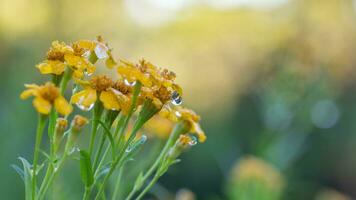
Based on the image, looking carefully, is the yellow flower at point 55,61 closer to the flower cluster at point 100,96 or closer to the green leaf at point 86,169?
the flower cluster at point 100,96

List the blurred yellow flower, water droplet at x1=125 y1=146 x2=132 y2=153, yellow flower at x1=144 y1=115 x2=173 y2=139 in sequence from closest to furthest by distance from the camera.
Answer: water droplet at x1=125 y1=146 x2=132 y2=153 < yellow flower at x1=144 y1=115 x2=173 y2=139 < the blurred yellow flower

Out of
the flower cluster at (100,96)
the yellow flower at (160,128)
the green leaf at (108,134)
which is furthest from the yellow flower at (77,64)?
the yellow flower at (160,128)

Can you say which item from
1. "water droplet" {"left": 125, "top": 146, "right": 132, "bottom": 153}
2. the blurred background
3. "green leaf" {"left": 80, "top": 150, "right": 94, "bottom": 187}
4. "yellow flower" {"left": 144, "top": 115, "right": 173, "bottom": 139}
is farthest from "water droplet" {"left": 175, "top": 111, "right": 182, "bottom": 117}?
the blurred background

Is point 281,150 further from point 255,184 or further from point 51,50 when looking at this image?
point 51,50

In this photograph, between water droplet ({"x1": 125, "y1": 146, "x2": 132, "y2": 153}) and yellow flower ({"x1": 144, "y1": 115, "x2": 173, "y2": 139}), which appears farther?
yellow flower ({"x1": 144, "y1": 115, "x2": 173, "y2": 139})

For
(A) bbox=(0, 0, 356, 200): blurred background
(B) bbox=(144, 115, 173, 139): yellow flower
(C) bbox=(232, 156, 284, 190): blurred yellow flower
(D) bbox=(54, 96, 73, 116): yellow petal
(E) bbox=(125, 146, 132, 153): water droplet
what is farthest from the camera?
(A) bbox=(0, 0, 356, 200): blurred background

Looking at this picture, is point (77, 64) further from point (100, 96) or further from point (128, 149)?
point (128, 149)

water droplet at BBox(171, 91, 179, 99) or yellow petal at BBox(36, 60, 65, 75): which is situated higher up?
yellow petal at BBox(36, 60, 65, 75)

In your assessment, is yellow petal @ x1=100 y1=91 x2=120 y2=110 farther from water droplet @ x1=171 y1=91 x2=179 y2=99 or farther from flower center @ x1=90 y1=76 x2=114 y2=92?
water droplet @ x1=171 y1=91 x2=179 y2=99
